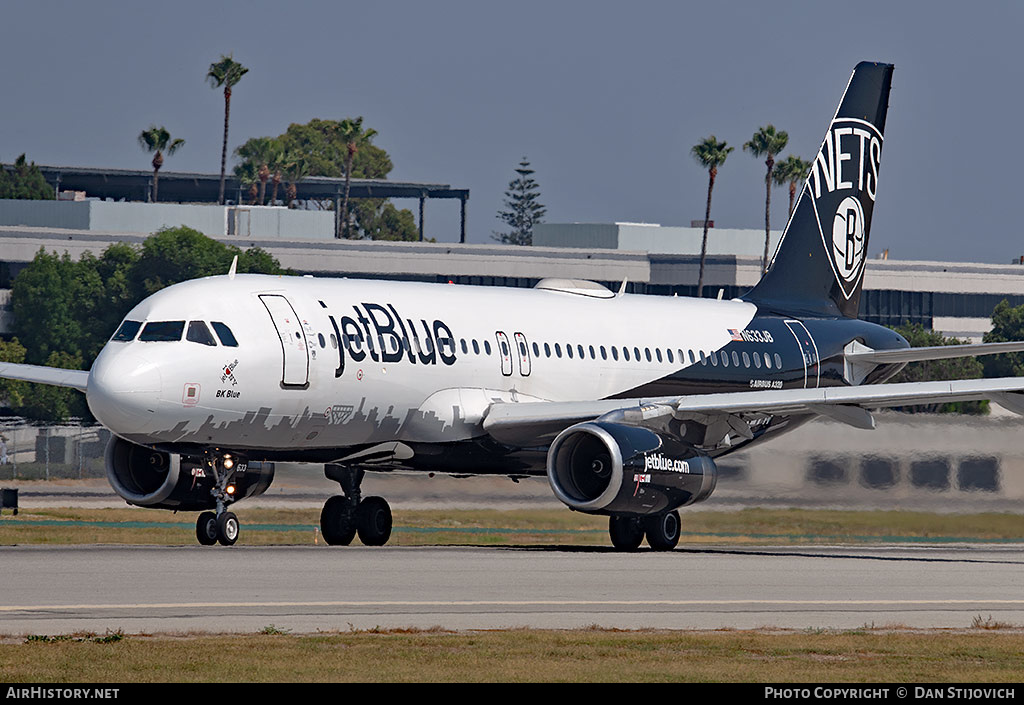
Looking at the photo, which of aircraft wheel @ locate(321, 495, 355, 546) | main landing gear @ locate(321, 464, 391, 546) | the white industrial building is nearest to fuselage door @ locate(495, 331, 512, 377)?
main landing gear @ locate(321, 464, 391, 546)

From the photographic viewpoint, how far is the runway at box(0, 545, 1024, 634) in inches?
729

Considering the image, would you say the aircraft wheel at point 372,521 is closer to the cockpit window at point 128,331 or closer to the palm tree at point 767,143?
the cockpit window at point 128,331

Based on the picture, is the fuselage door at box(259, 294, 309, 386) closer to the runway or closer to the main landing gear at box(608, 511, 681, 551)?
the runway

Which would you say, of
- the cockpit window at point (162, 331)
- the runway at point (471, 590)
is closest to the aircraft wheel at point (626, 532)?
the runway at point (471, 590)

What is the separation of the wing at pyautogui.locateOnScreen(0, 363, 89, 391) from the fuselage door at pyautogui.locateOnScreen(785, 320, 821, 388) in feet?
48.6

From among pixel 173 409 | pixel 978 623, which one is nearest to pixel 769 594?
pixel 978 623

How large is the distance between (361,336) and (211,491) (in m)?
3.55

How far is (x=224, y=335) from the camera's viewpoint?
93.3ft

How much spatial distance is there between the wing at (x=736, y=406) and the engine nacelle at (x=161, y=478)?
469 centimetres

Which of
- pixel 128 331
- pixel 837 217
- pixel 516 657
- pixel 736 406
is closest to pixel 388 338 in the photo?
pixel 128 331

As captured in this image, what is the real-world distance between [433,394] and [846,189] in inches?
575

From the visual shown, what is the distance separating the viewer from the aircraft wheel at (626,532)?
31.9 m

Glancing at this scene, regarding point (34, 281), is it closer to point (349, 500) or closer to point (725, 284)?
point (725, 284)

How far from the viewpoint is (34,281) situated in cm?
10675
